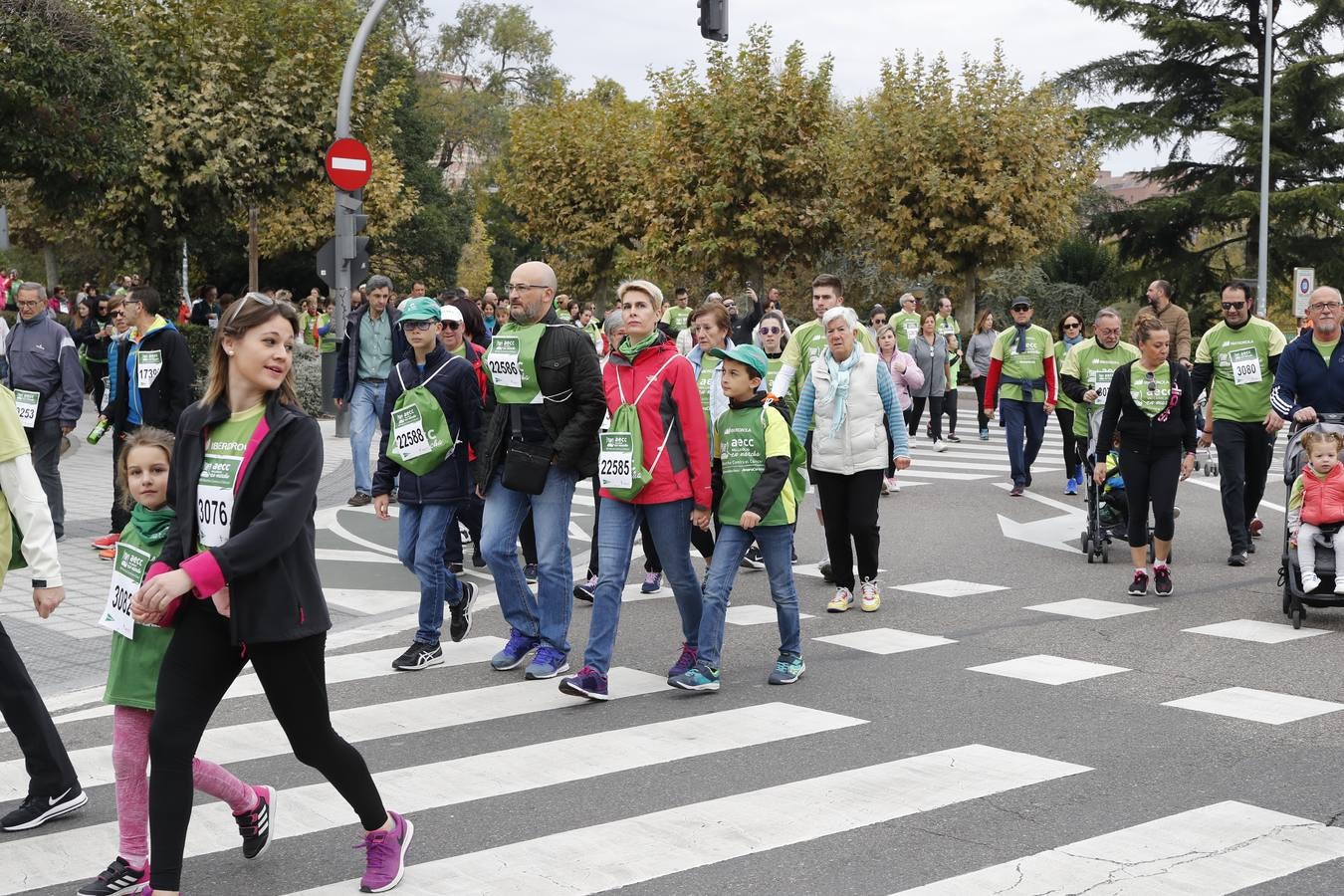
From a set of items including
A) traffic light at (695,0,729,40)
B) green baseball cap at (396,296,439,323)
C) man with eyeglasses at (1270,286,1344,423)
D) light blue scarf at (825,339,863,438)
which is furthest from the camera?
traffic light at (695,0,729,40)

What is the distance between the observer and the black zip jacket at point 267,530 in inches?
165

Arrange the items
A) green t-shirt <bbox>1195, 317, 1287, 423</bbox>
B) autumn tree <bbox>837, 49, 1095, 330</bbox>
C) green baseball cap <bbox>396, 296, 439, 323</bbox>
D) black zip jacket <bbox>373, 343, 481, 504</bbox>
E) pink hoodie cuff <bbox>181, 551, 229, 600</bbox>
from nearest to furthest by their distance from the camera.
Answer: pink hoodie cuff <bbox>181, 551, 229, 600</bbox> → black zip jacket <bbox>373, 343, 481, 504</bbox> → green baseball cap <bbox>396, 296, 439, 323</bbox> → green t-shirt <bbox>1195, 317, 1287, 423</bbox> → autumn tree <bbox>837, 49, 1095, 330</bbox>

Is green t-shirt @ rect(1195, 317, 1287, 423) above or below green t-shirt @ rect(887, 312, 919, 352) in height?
below

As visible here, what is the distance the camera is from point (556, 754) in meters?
6.14

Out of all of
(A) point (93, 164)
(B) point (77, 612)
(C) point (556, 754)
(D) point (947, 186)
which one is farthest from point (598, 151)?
(C) point (556, 754)

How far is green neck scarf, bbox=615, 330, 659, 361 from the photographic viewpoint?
7281 millimetres

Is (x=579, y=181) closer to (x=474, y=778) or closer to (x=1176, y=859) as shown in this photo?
(x=474, y=778)

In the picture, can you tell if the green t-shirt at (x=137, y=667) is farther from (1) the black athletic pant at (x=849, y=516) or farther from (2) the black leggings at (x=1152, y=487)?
(2) the black leggings at (x=1152, y=487)

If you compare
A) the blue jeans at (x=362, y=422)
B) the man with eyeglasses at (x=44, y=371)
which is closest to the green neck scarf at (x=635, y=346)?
the man with eyeglasses at (x=44, y=371)

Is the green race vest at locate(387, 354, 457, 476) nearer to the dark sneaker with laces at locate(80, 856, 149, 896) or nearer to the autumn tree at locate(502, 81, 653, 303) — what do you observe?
the dark sneaker with laces at locate(80, 856, 149, 896)

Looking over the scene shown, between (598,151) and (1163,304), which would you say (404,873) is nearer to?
(1163,304)

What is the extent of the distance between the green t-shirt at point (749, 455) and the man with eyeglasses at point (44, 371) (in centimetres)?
567

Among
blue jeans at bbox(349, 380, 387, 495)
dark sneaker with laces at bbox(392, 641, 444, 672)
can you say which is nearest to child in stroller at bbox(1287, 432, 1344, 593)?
dark sneaker with laces at bbox(392, 641, 444, 672)

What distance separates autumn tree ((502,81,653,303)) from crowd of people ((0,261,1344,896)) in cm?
3376
